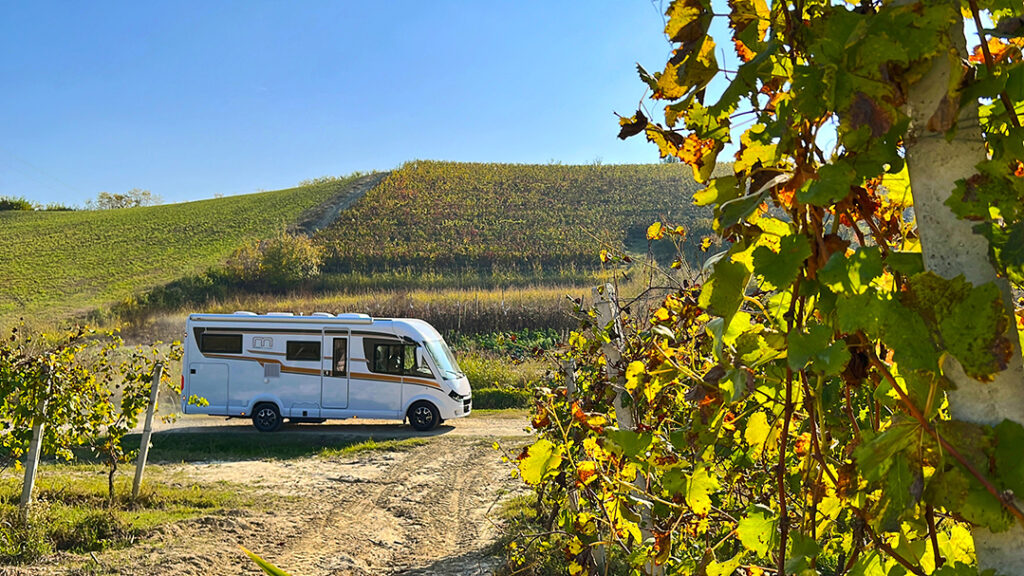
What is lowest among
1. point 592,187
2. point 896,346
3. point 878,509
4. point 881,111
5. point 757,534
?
point 757,534

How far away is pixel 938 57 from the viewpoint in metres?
0.58

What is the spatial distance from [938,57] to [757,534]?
1.92ft

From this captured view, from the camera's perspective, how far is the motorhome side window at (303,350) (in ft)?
41.6

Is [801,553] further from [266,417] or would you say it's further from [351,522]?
[266,417]

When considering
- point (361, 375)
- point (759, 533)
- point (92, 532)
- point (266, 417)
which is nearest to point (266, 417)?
point (266, 417)

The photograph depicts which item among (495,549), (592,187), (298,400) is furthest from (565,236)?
(495,549)

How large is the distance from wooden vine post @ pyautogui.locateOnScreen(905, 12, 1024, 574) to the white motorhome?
12.2m

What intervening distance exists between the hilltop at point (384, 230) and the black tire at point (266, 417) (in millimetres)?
20451

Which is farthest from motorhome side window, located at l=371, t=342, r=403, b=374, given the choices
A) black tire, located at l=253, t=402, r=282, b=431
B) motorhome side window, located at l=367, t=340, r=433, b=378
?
black tire, located at l=253, t=402, r=282, b=431

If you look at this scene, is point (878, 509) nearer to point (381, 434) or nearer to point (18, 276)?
point (381, 434)

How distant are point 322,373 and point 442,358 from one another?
85.0 inches

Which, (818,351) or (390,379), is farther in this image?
(390,379)

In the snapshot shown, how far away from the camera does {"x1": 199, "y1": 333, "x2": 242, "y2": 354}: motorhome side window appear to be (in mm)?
12750

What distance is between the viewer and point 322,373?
12609 mm
